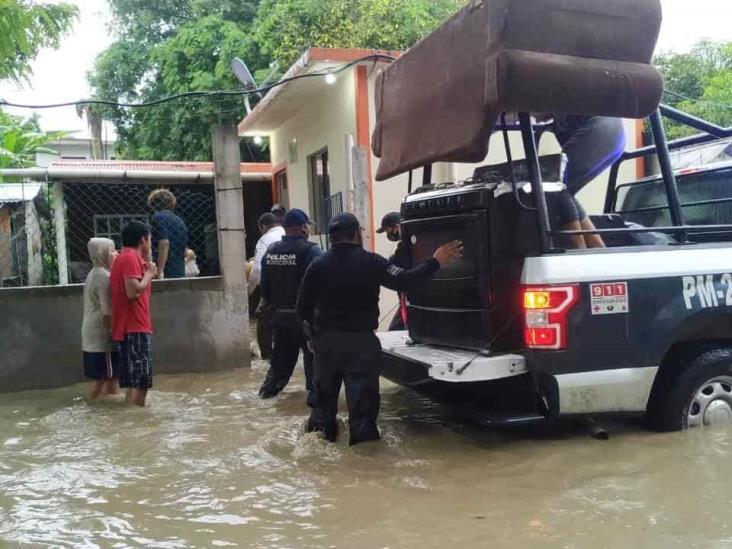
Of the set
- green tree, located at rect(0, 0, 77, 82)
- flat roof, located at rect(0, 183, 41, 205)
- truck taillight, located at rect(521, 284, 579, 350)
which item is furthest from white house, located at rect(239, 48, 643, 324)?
flat roof, located at rect(0, 183, 41, 205)

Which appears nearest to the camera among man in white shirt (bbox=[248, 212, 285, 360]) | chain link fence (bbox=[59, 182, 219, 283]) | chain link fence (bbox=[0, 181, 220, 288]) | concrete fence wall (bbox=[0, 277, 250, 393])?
concrete fence wall (bbox=[0, 277, 250, 393])

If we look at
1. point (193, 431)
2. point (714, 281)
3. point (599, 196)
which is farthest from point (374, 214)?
point (714, 281)

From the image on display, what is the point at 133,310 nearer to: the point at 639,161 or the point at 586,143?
the point at 586,143

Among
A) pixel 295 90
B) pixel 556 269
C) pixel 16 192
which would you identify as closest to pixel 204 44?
A: pixel 295 90

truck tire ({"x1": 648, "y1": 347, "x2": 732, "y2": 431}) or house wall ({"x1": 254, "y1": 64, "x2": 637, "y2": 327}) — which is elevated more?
house wall ({"x1": 254, "y1": 64, "x2": 637, "y2": 327})

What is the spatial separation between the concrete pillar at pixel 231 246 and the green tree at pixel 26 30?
1.95 meters

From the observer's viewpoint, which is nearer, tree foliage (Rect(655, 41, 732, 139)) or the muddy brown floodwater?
the muddy brown floodwater

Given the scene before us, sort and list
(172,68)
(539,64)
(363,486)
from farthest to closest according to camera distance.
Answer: (172,68) < (539,64) < (363,486)

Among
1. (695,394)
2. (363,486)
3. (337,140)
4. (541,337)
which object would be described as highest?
(337,140)

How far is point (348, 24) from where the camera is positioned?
13.5 meters

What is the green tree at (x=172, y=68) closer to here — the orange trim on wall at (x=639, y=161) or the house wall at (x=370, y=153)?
the house wall at (x=370, y=153)

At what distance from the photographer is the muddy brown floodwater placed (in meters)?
3.30

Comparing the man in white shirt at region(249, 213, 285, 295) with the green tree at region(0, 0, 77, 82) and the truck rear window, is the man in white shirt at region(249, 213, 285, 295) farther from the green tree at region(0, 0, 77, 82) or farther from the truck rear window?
the truck rear window

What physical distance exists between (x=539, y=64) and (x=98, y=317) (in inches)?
172
